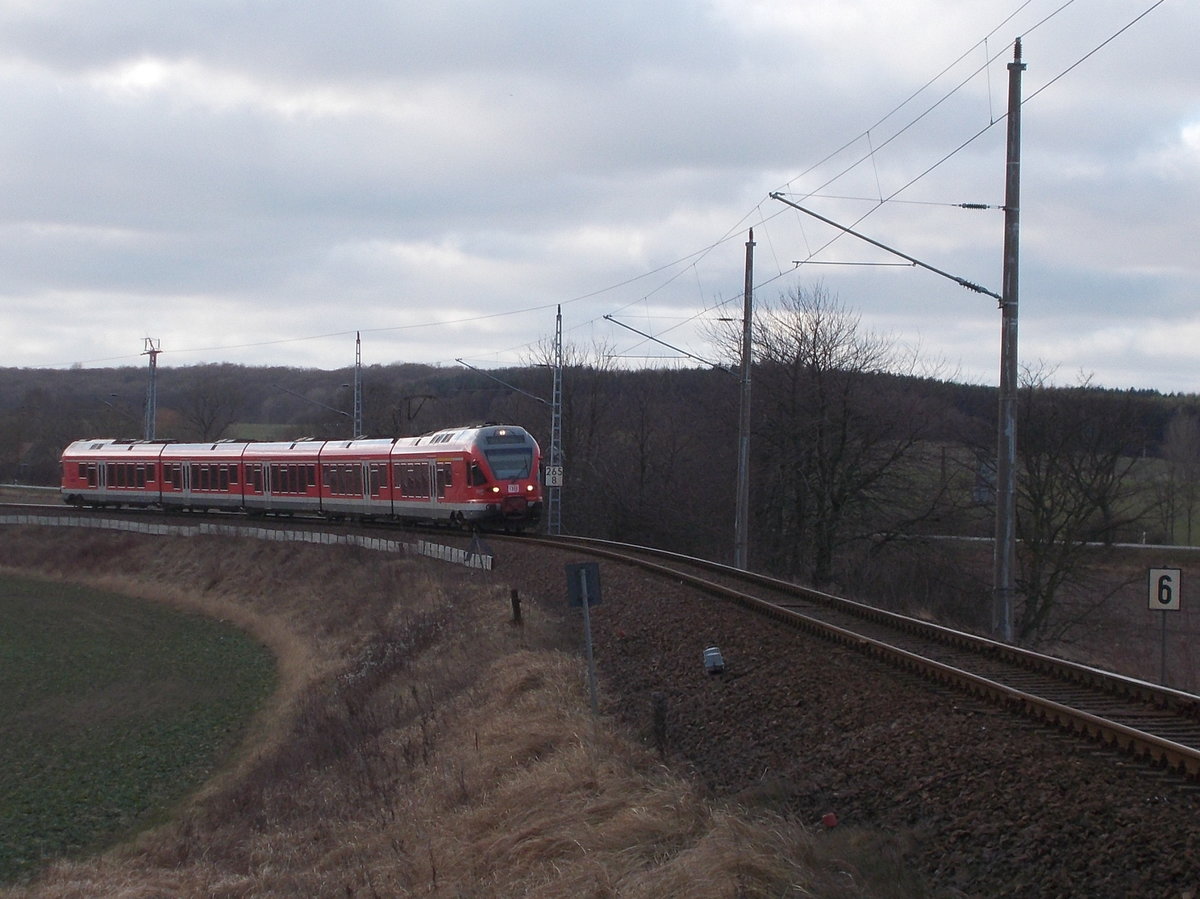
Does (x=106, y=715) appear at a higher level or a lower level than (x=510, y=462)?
lower

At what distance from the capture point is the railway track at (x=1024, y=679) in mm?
9039

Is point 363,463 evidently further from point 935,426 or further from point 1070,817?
point 1070,817

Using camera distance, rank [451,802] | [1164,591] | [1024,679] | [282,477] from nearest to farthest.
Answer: [1024,679] → [451,802] → [1164,591] → [282,477]

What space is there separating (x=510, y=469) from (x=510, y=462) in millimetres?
197

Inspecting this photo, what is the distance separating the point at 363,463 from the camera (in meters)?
40.3

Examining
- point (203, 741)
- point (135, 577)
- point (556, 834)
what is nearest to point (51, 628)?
point (135, 577)

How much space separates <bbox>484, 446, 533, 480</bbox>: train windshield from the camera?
33656 mm

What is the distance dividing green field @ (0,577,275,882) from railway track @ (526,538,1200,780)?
34.7 feet

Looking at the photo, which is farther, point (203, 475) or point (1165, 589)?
point (203, 475)

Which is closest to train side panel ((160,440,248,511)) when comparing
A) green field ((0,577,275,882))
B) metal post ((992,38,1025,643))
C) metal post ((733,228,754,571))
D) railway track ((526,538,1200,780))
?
green field ((0,577,275,882))

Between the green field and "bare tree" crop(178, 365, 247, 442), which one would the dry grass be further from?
"bare tree" crop(178, 365, 247, 442)

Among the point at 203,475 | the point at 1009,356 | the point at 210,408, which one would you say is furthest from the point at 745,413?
the point at 210,408

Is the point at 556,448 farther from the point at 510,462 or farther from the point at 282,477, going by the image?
the point at 282,477

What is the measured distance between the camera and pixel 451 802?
500 inches
